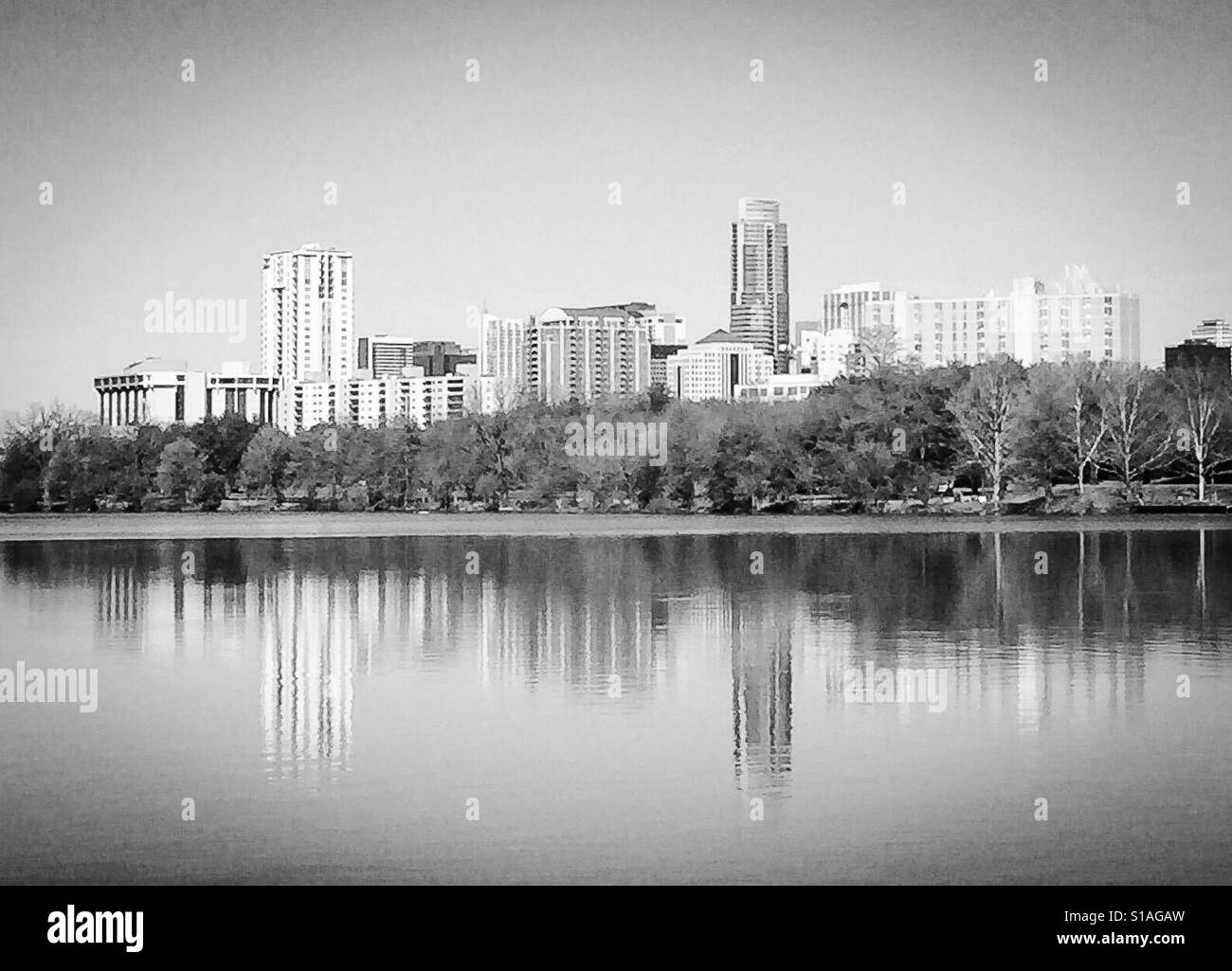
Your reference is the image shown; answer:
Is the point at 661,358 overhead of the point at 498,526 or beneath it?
overhead

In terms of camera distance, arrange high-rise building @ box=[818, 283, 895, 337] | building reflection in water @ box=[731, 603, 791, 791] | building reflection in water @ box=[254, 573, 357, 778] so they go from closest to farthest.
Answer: building reflection in water @ box=[731, 603, 791, 791] → building reflection in water @ box=[254, 573, 357, 778] → high-rise building @ box=[818, 283, 895, 337]

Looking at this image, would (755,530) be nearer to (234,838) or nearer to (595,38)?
(595,38)

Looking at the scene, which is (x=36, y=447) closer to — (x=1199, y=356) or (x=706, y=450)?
(x=706, y=450)

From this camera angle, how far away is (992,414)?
15758 millimetres

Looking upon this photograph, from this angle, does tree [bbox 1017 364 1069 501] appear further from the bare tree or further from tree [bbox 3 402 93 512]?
tree [bbox 3 402 93 512]

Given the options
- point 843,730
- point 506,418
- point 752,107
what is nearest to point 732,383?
point 506,418

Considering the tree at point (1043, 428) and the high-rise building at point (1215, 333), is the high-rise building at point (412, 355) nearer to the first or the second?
the tree at point (1043, 428)

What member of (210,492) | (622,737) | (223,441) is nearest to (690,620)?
(622,737)

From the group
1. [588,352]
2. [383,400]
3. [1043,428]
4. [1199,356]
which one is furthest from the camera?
[1043,428]

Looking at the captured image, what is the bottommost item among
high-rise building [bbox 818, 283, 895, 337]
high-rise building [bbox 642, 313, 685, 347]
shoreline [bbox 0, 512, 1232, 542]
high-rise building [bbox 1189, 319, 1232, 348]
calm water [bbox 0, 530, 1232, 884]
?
calm water [bbox 0, 530, 1232, 884]

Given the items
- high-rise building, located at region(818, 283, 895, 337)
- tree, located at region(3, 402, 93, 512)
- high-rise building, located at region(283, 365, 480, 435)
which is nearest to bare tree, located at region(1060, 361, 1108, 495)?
high-rise building, located at region(818, 283, 895, 337)

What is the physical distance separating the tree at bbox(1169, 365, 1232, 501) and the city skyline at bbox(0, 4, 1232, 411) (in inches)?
32.0

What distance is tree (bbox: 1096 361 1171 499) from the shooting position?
1217cm

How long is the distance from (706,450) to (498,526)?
3.13 m
